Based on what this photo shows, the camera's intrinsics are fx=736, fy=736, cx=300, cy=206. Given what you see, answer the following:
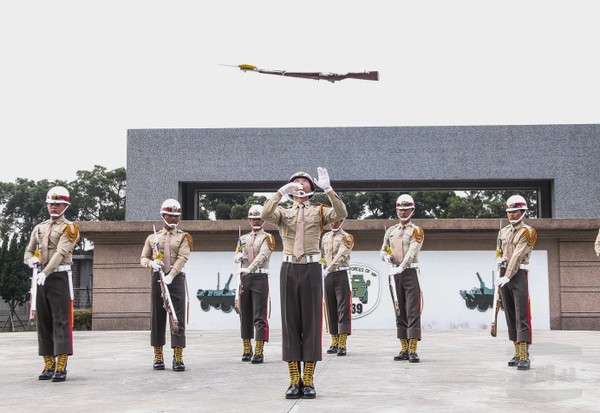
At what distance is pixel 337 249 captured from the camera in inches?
451

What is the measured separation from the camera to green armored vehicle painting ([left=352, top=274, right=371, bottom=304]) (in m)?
18.6

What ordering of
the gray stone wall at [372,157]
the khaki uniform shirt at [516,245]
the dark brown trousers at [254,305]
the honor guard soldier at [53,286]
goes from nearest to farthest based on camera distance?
1. the honor guard soldier at [53,286]
2. the khaki uniform shirt at [516,245]
3. the dark brown trousers at [254,305]
4. the gray stone wall at [372,157]

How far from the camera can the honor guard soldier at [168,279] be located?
9.18 metres

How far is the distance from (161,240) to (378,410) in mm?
4315

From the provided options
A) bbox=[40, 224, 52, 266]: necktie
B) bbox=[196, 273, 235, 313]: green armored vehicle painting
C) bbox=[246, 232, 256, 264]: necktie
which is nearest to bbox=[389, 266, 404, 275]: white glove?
bbox=[246, 232, 256, 264]: necktie

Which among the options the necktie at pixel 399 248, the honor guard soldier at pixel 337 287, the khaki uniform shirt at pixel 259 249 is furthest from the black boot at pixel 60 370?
the necktie at pixel 399 248

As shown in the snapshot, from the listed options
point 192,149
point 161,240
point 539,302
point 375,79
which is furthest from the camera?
point 375,79

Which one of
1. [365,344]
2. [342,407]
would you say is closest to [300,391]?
[342,407]

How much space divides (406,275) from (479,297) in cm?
907

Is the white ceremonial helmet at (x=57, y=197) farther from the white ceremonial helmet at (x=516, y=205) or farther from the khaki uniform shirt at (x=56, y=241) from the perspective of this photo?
the white ceremonial helmet at (x=516, y=205)

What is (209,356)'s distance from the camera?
36.2 ft

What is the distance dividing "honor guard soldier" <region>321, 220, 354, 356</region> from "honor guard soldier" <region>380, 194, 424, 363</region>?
1134 mm

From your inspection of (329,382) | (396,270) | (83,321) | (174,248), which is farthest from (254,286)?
(83,321)

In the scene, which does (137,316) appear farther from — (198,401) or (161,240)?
(198,401)
